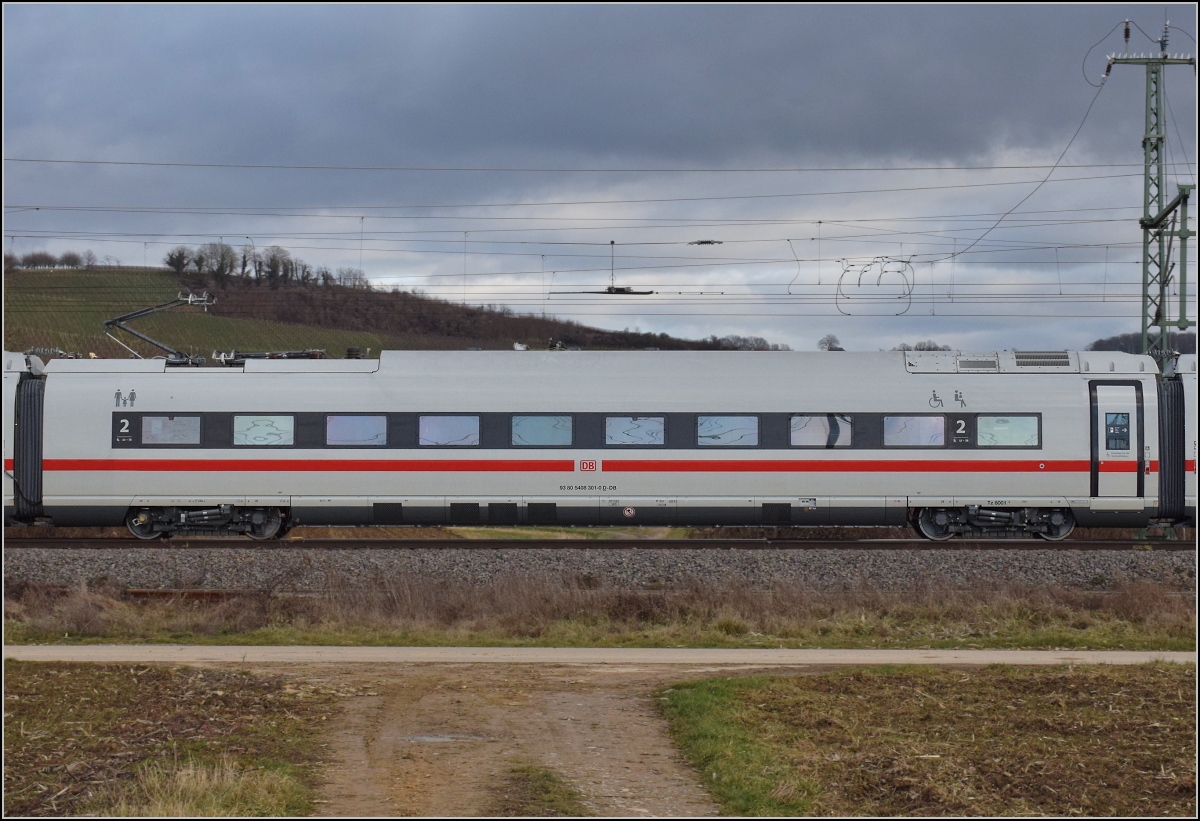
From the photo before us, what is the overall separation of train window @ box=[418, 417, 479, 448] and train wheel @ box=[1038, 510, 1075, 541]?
12.0m

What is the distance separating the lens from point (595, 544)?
23.1 meters

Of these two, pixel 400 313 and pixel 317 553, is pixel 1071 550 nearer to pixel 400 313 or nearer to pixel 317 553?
pixel 317 553

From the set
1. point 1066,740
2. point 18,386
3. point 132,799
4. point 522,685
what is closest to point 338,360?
point 18,386

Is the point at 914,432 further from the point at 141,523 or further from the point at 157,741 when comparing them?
the point at 157,741

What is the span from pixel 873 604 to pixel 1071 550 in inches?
243

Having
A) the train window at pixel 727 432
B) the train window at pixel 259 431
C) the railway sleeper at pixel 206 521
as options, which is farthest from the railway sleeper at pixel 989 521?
the railway sleeper at pixel 206 521

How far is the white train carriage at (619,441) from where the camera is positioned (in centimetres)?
2281

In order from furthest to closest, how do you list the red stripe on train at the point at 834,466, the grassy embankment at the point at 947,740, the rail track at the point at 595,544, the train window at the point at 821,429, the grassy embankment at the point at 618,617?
the train window at the point at 821,429 → the red stripe on train at the point at 834,466 → the rail track at the point at 595,544 → the grassy embankment at the point at 618,617 → the grassy embankment at the point at 947,740

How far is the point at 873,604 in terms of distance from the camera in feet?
59.7

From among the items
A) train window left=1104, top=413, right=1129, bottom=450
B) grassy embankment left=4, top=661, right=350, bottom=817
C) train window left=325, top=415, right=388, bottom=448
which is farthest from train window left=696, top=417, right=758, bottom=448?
grassy embankment left=4, top=661, right=350, bottom=817

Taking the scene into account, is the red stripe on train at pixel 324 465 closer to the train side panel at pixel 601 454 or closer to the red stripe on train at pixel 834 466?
the train side panel at pixel 601 454

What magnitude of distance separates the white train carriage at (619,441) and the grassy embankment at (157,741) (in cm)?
925

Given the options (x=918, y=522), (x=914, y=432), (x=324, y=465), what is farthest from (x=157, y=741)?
(x=918, y=522)

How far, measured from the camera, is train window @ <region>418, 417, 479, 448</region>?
22922mm
